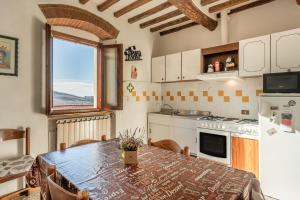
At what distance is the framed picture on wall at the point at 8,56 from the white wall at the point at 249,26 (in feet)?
8.34

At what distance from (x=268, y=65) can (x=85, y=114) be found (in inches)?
104

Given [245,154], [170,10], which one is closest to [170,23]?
[170,10]

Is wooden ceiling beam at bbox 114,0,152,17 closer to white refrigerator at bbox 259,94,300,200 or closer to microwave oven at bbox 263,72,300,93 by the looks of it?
microwave oven at bbox 263,72,300,93

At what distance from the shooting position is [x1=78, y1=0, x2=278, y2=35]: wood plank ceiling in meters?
2.59

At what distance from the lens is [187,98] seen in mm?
3639

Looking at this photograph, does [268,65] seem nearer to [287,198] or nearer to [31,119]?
[287,198]

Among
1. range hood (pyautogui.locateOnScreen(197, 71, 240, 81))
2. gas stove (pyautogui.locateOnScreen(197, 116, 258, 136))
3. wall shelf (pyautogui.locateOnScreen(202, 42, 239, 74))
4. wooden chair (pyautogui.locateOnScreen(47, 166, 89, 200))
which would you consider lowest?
wooden chair (pyautogui.locateOnScreen(47, 166, 89, 200))

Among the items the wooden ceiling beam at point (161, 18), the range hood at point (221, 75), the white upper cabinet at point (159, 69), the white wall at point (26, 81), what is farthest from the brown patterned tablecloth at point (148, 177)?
the wooden ceiling beam at point (161, 18)

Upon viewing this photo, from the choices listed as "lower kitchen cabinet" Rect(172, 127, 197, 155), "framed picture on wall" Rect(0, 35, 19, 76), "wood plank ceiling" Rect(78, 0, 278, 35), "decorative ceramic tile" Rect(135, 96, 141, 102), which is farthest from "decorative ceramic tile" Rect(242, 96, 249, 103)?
"framed picture on wall" Rect(0, 35, 19, 76)

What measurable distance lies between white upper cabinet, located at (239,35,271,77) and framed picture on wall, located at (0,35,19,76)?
292 cm

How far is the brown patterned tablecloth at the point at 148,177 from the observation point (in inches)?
36.1

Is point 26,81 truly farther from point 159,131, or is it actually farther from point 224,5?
point 224,5

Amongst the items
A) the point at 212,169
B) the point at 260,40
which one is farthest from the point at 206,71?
the point at 212,169

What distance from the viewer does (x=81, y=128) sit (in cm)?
269
